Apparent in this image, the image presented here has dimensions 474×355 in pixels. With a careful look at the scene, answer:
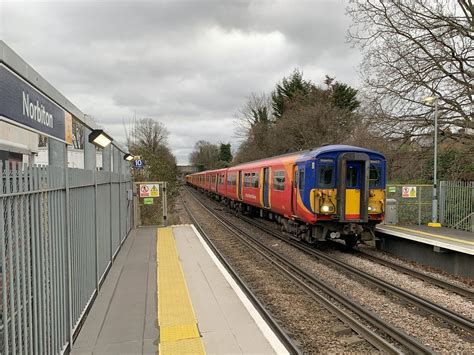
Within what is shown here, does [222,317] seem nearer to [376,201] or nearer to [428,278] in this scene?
[428,278]

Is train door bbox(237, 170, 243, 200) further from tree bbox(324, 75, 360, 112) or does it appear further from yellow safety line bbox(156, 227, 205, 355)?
tree bbox(324, 75, 360, 112)

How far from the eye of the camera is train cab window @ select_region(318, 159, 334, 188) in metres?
11.4

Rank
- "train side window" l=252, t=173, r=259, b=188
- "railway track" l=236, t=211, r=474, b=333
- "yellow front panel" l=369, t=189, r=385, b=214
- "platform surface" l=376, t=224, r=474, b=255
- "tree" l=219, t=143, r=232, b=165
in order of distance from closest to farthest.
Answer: "railway track" l=236, t=211, r=474, b=333, "platform surface" l=376, t=224, r=474, b=255, "yellow front panel" l=369, t=189, r=385, b=214, "train side window" l=252, t=173, r=259, b=188, "tree" l=219, t=143, r=232, b=165

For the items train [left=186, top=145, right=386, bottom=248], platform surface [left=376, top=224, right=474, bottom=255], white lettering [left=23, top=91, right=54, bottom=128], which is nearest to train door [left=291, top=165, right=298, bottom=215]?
train [left=186, top=145, right=386, bottom=248]

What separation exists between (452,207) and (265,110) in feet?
131

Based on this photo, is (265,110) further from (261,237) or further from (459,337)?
(459,337)

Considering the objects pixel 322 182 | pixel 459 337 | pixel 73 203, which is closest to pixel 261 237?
pixel 322 182

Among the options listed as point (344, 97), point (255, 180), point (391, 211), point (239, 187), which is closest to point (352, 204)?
point (391, 211)

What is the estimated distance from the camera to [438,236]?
11383mm

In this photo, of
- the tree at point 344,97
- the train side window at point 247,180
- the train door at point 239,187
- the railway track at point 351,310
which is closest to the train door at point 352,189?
the railway track at point 351,310

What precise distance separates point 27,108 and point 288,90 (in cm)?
4279

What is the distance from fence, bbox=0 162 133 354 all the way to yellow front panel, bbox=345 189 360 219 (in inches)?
308

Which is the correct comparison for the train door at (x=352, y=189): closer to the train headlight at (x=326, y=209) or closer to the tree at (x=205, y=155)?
the train headlight at (x=326, y=209)

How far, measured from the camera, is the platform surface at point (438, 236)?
9691 millimetres
